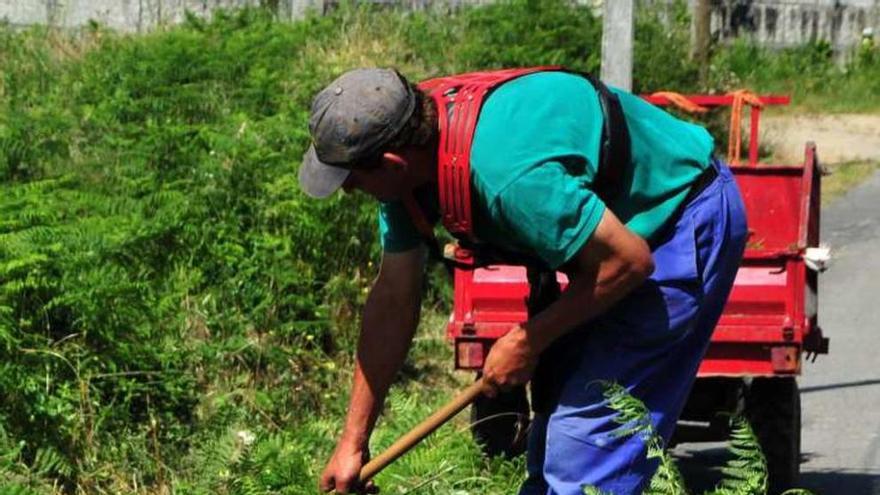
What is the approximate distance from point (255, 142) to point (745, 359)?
3.52 meters

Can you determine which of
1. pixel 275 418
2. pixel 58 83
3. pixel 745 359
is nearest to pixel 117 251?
pixel 275 418

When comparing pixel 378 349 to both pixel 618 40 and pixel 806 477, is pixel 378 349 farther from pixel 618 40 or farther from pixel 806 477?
pixel 618 40

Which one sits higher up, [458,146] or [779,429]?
[458,146]

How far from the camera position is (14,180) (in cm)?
927

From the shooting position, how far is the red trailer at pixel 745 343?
7.14m

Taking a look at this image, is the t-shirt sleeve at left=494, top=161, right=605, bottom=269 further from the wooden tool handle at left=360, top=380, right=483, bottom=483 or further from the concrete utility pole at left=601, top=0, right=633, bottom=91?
the concrete utility pole at left=601, top=0, right=633, bottom=91

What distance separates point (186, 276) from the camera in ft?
28.0

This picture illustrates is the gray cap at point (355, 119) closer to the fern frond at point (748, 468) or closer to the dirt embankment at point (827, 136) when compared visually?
the fern frond at point (748, 468)

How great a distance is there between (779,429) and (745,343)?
47 cm

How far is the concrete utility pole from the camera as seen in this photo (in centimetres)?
1088

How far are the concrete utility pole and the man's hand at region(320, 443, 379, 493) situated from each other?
6.27m

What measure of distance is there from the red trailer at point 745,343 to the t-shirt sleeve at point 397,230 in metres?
2.03

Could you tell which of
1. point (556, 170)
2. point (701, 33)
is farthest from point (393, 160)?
point (701, 33)

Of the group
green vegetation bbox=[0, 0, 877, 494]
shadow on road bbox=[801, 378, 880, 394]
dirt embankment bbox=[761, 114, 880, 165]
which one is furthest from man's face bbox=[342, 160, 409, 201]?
dirt embankment bbox=[761, 114, 880, 165]
